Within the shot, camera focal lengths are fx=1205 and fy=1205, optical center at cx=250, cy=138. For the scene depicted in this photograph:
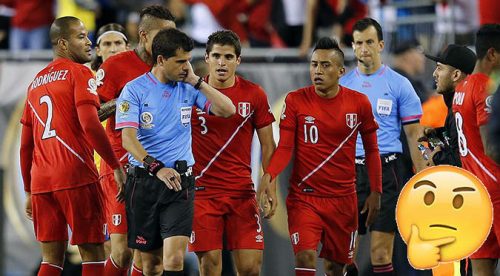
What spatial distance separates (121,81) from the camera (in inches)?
421

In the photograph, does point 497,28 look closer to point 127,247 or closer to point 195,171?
point 195,171

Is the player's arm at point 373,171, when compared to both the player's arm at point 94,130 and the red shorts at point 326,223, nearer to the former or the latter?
the red shorts at point 326,223

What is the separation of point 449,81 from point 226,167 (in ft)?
7.01

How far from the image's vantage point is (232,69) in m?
10.6

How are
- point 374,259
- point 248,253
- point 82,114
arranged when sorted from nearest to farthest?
point 82,114, point 248,253, point 374,259

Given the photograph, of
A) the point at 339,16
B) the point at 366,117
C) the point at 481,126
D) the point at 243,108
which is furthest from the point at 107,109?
the point at 339,16

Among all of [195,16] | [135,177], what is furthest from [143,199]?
[195,16]

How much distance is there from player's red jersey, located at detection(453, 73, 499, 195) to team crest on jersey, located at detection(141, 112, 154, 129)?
2499 millimetres

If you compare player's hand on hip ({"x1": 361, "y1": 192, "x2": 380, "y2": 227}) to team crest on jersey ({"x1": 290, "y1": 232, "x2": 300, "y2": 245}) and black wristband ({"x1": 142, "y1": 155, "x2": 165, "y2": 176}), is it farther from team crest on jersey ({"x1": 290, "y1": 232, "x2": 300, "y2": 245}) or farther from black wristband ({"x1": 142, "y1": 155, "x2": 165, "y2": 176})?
black wristband ({"x1": 142, "y1": 155, "x2": 165, "y2": 176})

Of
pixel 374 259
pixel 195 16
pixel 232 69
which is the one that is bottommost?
pixel 374 259

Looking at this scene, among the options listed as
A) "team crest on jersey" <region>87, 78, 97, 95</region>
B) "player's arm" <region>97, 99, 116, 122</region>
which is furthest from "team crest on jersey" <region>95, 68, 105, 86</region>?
"team crest on jersey" <region>87, 78, 97, 95</region>

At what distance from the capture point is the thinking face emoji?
334 inches

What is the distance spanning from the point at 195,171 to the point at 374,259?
2.25 m

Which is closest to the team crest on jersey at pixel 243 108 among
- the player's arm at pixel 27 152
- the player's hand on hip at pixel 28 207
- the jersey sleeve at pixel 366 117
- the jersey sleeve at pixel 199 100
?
the jersey sleeve at pixel 199 100
